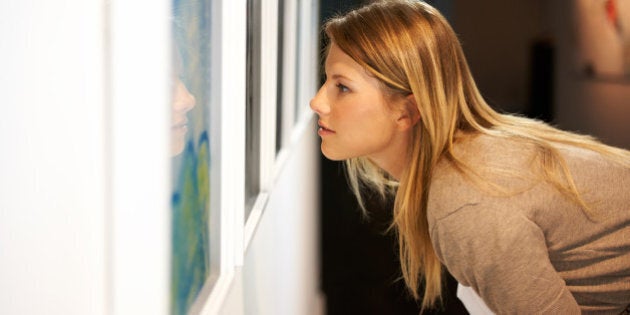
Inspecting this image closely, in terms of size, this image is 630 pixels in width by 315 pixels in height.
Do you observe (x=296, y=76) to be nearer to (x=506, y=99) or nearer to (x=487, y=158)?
(x=506, y=99)

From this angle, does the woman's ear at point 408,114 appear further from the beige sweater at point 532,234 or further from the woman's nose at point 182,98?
the woman's nose at point 182,98

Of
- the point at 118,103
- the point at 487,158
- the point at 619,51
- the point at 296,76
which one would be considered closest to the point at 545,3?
the point at 619,51

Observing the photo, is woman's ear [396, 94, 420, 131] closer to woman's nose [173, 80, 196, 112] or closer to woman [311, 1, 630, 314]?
woman [311, 1, 630, 314]

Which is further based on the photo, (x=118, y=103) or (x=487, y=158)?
(x=487, y=158)

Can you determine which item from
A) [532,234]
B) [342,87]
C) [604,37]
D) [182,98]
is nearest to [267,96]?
[342,87]

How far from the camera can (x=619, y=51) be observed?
12.7ft

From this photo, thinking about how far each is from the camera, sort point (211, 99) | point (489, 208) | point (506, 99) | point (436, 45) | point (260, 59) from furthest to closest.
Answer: point (506, 99)
point (260, 59)
point (436, 45)
point (489, 208)
point (211, 99)

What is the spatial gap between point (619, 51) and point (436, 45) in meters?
A: 2.35

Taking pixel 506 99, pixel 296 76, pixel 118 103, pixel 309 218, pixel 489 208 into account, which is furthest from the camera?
pixel 506 99

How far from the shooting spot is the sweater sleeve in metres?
1.59

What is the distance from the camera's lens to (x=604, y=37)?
3.89 metres

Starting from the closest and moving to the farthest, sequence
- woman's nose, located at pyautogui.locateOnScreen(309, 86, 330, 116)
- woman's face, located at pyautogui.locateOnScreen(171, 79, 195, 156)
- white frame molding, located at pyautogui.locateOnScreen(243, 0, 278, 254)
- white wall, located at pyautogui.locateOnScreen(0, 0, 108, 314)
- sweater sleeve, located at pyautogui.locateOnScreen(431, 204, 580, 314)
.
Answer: white wall, located at pyautogui.locateOnScreen(0, 0, 108, 314)
woman's face, located at pyautogui.locateOnScreen(171, 79, 195, 156)
sweater sleeve, located at pyautogui.locateOnScreen(431, 204, 580, 314)
woman's nose, located at pyautogui.locateOnScreen(309, 86, 330, 116)
white frame molding, located at pyautogui.locateOnScreen(243, 0, 278, 254)

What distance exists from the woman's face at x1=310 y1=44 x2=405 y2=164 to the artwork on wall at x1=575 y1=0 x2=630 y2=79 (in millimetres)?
2291

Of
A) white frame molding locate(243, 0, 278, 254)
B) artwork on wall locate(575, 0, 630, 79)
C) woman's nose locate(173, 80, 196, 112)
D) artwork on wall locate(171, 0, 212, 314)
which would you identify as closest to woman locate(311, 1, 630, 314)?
white frame molding locate(243, 0, 278, 254)
